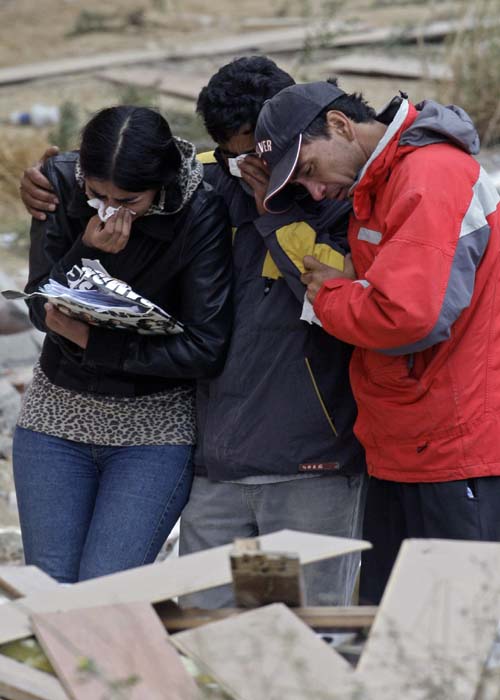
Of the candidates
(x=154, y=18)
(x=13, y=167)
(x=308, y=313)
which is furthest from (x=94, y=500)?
(x=154, y=18)

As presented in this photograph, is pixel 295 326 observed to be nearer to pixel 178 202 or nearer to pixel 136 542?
pixel 178 202

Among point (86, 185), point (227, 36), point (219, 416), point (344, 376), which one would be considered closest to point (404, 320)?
point (344, 376)

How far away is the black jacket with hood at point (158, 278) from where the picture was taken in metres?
3.19

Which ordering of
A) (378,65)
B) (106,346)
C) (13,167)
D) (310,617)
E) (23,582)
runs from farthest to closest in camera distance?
(378,65), (13,167), (106,346), (23,582), (310,617)

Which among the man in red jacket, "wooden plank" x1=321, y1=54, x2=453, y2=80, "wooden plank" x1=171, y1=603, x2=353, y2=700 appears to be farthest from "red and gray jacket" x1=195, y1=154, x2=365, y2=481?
"wooden plank" x1=321, y1=54, x2=453, y2=80

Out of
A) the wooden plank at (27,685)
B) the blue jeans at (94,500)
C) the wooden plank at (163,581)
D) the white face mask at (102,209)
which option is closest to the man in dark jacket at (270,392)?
the blue jeans at (94,500)

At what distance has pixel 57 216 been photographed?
3.33 meters

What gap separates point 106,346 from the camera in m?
3.21

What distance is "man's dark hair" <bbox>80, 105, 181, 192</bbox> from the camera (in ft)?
10.1

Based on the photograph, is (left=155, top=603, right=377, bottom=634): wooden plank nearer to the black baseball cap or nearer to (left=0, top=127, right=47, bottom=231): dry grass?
the black baseball cap

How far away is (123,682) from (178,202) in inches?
64.1

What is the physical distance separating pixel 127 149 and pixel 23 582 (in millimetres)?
1302

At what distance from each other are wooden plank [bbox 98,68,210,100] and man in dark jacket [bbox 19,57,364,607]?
9732 mm

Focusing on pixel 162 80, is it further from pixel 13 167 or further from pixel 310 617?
pixel 310 617
